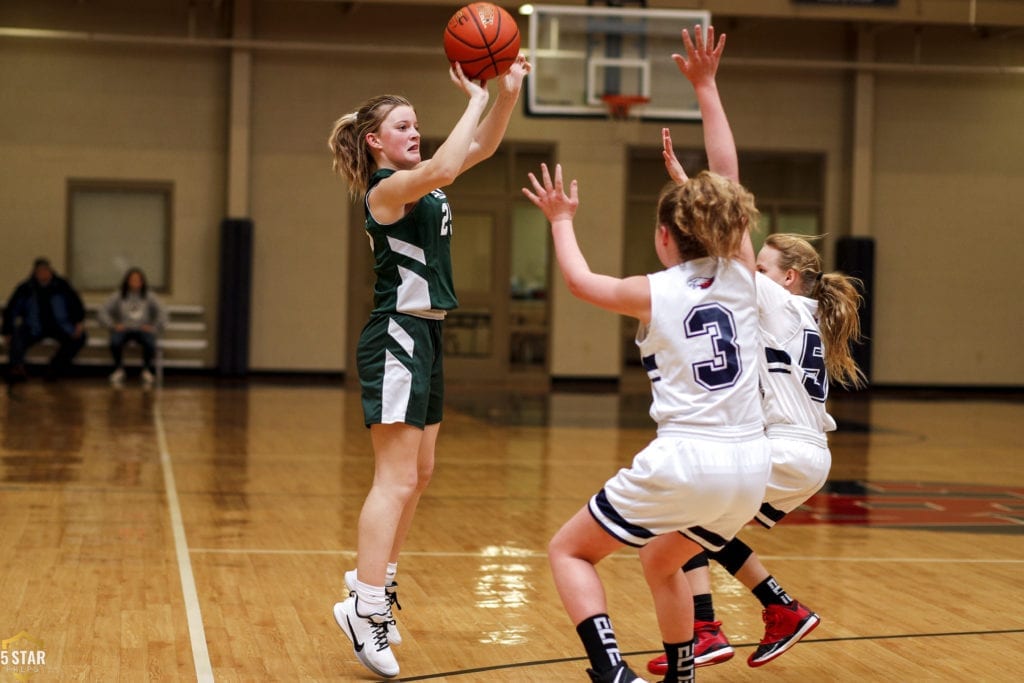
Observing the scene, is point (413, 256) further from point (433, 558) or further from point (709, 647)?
point (433, 558)

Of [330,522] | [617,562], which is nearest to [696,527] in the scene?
[617,562]

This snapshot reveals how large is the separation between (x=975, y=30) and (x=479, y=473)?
12491 mm

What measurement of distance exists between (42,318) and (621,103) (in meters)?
7.32

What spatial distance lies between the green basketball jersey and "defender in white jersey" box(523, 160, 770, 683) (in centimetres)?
69

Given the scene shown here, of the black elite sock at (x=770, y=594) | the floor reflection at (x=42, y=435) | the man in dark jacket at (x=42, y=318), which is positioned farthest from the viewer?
the man in dark jacket at (x=42, y=318)

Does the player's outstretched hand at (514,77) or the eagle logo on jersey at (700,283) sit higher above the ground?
the player's outstretched hand at (514,77)

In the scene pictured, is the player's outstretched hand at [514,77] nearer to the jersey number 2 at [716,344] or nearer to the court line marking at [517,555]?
the jersey number 2 at [716,344]

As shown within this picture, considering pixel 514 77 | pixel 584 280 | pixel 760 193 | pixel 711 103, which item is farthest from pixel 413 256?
pixel 760 193

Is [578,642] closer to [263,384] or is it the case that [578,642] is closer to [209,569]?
[209,569]

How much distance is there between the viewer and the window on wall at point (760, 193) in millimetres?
17406

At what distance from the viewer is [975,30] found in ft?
57.3

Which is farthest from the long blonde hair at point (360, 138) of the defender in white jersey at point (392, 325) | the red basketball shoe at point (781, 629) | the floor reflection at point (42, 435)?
the floor reflection at point (42, 435)

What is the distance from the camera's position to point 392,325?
3627 mm

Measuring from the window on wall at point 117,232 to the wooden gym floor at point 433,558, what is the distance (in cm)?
587
